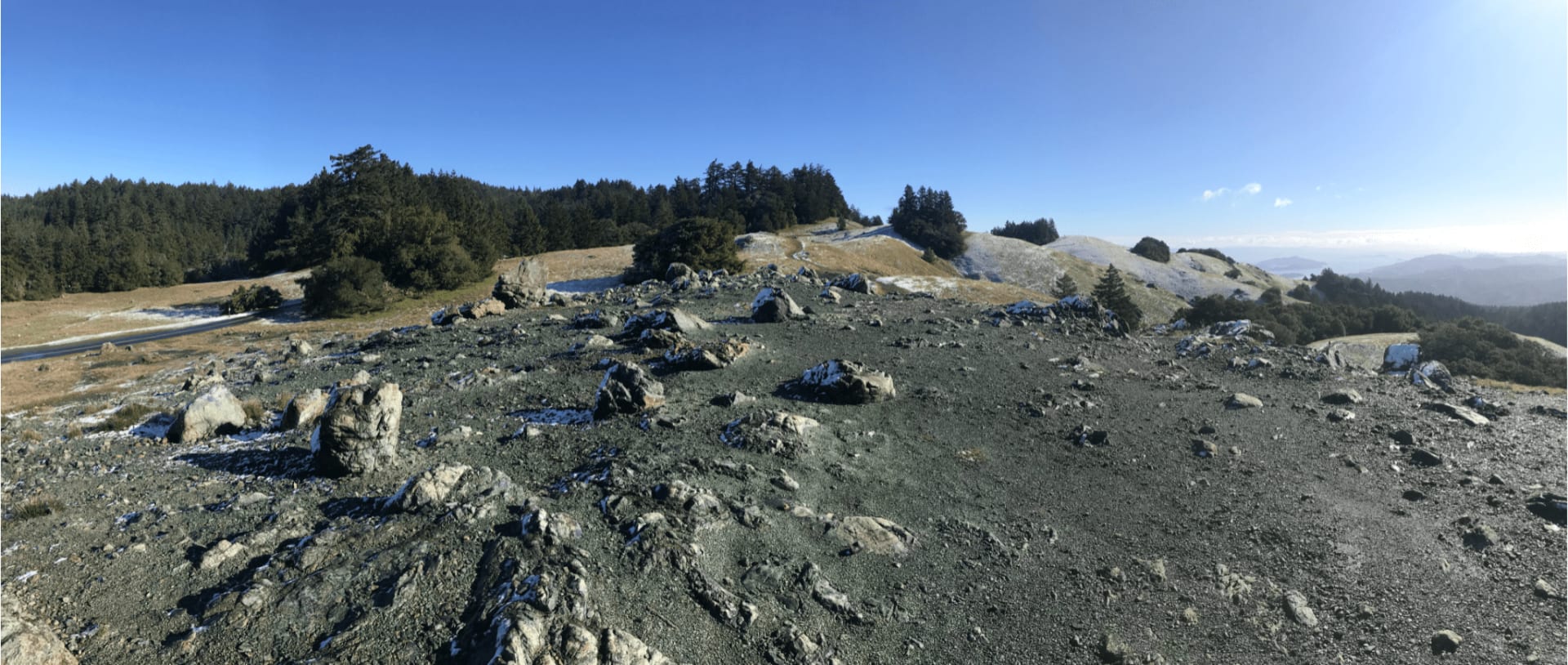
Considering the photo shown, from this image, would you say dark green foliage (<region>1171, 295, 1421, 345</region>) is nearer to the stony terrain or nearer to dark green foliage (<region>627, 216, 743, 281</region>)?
the stony terrain

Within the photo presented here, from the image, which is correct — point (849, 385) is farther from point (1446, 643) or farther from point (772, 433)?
point (1446, 643)

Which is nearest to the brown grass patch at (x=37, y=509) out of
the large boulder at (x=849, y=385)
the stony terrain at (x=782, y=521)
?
the stony terrain at (x=782, y=521)

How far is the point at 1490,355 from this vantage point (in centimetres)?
2058

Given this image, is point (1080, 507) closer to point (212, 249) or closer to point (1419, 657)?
point (1419, 657)

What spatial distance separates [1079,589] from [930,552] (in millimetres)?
1765

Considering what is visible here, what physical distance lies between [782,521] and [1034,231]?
110 m

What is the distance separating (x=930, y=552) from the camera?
7.52 metres

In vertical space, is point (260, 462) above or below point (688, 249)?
below

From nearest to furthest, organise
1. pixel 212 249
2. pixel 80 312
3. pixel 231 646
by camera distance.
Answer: pixel 231 646 → pixel 80 312 → pixel 212 249

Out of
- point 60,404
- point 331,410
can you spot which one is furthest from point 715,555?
point 60,404

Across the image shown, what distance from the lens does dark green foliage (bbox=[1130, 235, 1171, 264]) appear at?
280ft

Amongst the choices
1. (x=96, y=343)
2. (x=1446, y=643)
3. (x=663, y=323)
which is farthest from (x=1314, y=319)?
(x=96, y=343)

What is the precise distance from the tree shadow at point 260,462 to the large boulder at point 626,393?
4.50 m

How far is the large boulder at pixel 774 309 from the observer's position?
2097cm
